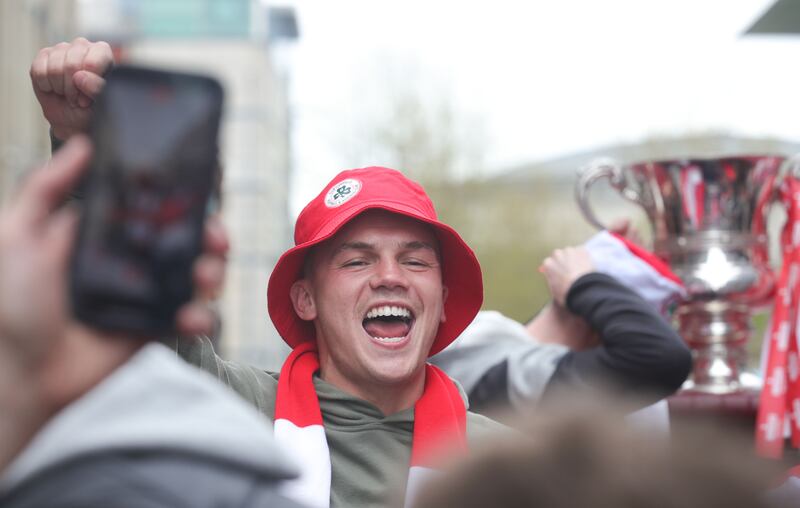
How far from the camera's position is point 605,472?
3.05ft

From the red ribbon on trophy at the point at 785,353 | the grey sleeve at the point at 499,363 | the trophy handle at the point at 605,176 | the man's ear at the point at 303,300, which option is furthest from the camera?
the trophy handle at the point at 605,176

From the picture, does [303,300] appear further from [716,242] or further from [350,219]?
[716,242]

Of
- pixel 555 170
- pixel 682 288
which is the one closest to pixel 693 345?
pixel 682 288

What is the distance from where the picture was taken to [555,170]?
1686 inches

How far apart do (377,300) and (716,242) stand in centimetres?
136

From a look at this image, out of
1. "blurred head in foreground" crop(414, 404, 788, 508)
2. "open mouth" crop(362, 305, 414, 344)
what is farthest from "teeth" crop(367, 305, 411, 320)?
"blurred head in foreground" crop(414, 404, 788, 508)

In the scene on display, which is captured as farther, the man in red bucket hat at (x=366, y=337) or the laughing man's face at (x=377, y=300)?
the laughing man's face at (x=377, y=300)

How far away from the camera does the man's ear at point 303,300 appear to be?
2.88 m

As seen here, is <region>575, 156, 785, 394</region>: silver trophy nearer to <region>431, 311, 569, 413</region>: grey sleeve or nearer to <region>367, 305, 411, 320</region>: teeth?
<region>431, 311, 569, 413</region>: grey sleeve

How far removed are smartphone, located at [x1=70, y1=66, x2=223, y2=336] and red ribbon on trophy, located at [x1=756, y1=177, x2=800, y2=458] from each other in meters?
2.42

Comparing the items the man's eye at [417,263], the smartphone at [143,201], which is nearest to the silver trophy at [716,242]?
the man's eye at [417,263]

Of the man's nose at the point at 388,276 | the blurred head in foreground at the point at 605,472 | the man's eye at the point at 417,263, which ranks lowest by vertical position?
the blurred head in foreground at the point at 605,472

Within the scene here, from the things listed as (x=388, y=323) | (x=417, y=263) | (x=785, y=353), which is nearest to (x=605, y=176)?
(x=785, y=353)

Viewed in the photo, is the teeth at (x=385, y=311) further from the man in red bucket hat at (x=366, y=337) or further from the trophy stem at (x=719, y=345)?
the trophy stem at (x=719, y=345)
